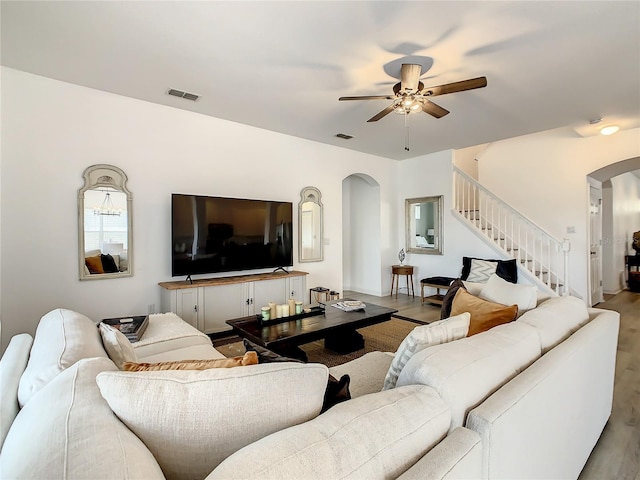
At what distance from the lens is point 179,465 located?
2.43 feet

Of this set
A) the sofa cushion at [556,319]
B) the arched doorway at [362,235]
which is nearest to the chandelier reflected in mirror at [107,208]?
the sofa cushion at [556,319]

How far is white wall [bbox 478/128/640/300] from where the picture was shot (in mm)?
4992

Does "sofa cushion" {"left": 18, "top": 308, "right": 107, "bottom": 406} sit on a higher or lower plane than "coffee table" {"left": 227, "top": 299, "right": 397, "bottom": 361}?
higher

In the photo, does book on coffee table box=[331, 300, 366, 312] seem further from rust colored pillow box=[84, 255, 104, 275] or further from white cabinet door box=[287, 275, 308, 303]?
rust colored pillow box=[84, 255, 104, 275]

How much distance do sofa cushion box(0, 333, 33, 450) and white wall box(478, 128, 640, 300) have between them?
6.74 metres

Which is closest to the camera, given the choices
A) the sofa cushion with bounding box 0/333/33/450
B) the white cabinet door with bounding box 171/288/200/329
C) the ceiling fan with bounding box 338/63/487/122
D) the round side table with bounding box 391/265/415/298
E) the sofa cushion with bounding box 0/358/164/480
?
the sofa cushion with bounding box 0/358/164/480

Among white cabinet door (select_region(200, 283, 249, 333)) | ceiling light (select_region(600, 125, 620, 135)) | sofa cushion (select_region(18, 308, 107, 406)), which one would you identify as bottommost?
white cabinet door (select_region(200, 283, 249, 333))

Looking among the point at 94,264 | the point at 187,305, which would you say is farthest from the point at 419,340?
the point at 94,264

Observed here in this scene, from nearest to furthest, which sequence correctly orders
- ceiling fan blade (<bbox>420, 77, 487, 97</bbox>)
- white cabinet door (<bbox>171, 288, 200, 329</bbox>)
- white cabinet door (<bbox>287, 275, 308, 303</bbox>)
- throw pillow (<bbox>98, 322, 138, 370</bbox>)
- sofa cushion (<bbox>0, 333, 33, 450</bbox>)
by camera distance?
sofa cushion (<bbox>0, 333, 33, 450</bbox>) < throw pillow (<bbox>98, 322, 138, 370</bbox>) < ceiling fan blade (<bbox>420, 77, 487, 97</bbox>) < white cabinet door (<bbox>171, 288, 200, 329</bbox>) < white cabinet door (<bbox>287, 275, 308, 303</bbox>)

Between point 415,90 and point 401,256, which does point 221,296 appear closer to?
point 415,90

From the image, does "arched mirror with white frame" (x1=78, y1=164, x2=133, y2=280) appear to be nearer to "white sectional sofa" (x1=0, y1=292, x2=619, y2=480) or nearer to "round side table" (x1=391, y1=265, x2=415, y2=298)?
"white sectional sofa" (x1=0, y1=292, x2=619, y2=480)

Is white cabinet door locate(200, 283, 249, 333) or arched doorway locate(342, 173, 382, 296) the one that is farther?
arched doorway locate(342, 173, 382, 296)

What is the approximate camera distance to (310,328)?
270 cm

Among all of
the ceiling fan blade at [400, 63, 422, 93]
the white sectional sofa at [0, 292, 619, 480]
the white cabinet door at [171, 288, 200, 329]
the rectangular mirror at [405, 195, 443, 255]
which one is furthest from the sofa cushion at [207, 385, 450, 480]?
the rectangular mirror at [405, 195, 443, 255]
